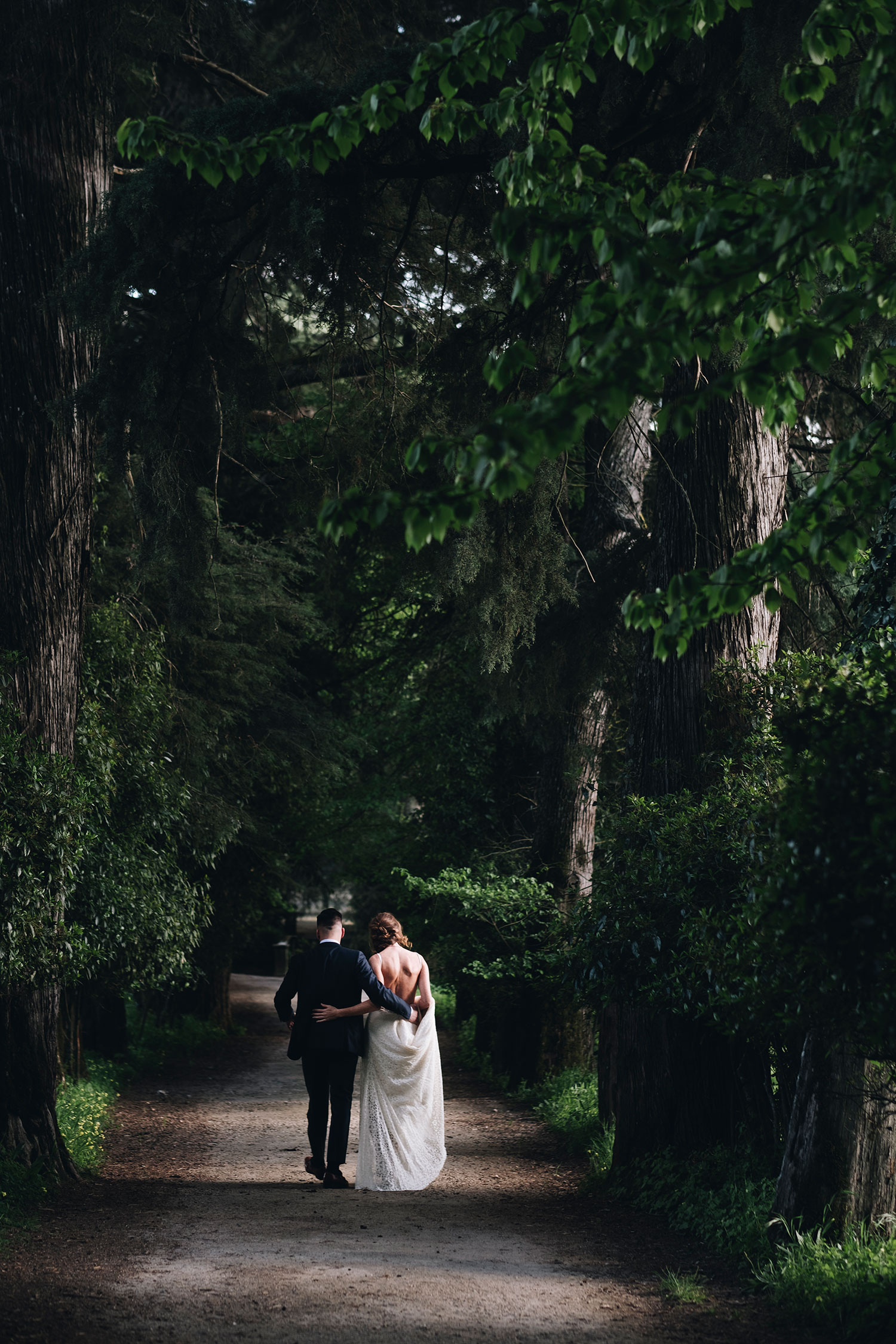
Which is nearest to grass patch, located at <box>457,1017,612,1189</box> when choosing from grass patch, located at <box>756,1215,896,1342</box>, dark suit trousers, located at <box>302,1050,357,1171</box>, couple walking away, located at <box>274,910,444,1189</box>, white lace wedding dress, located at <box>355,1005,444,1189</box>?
white lace wedding dress, located at <box>355,1005,444,1189</box>

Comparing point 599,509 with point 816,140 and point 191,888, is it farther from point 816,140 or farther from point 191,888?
point 816,140

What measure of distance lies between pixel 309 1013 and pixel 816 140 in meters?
6.51

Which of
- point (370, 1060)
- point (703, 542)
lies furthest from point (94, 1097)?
point (703, 542)

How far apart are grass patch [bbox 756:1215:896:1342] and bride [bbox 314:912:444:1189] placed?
10.6ft

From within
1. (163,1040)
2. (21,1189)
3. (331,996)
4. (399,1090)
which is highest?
(331,996)

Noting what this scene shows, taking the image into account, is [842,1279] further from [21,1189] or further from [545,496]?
[545,496]

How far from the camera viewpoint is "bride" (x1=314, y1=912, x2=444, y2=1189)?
847 cm

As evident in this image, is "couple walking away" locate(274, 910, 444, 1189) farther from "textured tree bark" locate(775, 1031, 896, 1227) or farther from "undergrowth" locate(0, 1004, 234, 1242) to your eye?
"textured tree bark" locate(775, 1031, 896, 1227)

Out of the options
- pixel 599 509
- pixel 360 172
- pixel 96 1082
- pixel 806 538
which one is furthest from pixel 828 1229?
pixel 96 1082

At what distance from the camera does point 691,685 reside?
8258mm

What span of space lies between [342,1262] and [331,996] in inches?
101

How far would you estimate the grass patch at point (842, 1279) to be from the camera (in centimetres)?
493

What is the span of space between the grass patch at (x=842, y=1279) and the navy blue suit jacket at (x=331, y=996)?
11.3 ft

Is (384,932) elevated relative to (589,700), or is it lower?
lower
